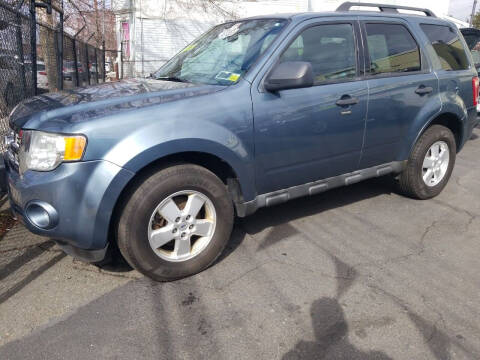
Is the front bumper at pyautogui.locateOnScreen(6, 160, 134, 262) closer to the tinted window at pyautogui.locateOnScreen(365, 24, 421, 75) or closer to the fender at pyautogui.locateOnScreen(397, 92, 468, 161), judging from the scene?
the tinted window at pyautogui.locateOnScreen(365, 24, 421, 75)

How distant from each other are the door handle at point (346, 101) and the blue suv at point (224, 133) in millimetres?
18

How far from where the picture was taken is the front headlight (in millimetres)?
2535

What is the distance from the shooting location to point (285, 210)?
174 inches

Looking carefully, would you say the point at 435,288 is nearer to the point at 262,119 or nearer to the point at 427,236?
the point at 427,236

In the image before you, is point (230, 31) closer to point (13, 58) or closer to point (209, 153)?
point (209, 153)

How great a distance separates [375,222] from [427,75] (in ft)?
5.18

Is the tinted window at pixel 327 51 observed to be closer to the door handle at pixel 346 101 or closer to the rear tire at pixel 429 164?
the door handle at pixel 346 101

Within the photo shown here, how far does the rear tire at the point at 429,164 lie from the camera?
4465mm

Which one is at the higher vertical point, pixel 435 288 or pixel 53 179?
pixel 53 179

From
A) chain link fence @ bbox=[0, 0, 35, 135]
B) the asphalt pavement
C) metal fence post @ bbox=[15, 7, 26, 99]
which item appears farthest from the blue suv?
metal fence post @ bbox=[15, 7, 26, 99]

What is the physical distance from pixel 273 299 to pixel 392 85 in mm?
2349

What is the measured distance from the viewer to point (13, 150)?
2.98 m

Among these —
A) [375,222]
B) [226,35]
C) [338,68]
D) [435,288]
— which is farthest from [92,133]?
[375,222]

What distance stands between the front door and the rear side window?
4.02ft
